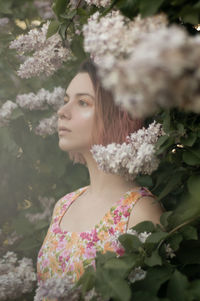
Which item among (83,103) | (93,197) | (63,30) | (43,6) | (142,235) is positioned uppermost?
(43,6)

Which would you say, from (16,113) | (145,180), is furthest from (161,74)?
(16,113)

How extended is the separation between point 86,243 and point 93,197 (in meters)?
0.20

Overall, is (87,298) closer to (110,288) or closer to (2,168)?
(110,288)

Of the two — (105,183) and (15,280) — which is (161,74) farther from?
(15,280)

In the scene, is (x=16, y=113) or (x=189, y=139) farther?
(x=16, y=113)

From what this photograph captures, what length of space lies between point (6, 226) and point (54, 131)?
77cm

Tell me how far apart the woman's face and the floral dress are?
26 centimetres

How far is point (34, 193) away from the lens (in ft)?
7.91

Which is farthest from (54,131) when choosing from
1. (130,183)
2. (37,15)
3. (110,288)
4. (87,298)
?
(110,288)

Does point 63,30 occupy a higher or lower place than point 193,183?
higher

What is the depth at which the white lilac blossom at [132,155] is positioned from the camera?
1.17m

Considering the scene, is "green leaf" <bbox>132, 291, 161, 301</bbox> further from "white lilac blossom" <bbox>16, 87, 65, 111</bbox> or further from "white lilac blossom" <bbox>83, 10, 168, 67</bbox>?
"white lilac blossom" <bbox>16, 87, 65, 111</bbox>

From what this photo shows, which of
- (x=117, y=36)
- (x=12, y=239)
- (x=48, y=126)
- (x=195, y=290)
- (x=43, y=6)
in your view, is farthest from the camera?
(x=12, y=239)

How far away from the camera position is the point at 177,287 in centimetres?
97
